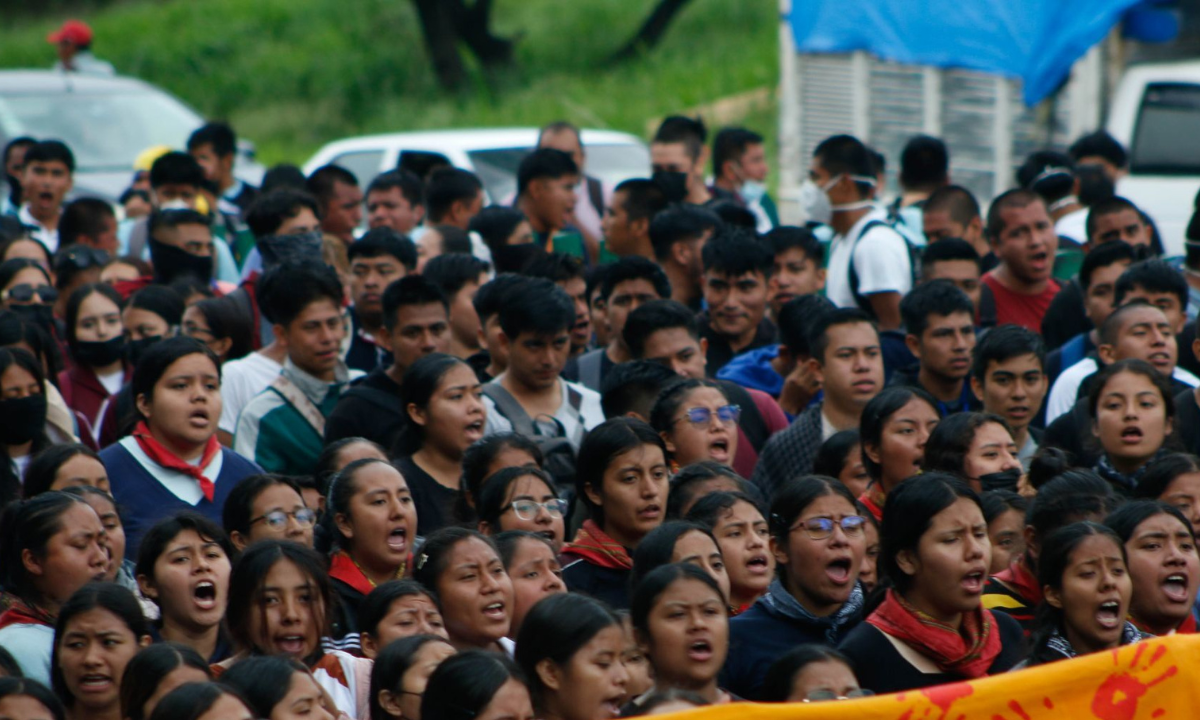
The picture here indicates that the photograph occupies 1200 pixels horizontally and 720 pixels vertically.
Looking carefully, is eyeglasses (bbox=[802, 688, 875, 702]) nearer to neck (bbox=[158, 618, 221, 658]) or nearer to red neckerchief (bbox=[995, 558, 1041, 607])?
red neckerchief (bbox=[995, 558, 1041, 607])

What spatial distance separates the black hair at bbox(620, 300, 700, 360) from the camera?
710 centimetres

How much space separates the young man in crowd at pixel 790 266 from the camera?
27.5ft

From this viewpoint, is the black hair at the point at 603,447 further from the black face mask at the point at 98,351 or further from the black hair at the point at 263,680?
the black face mask at the point at 98,351

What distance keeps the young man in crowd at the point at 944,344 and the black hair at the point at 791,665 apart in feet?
9.12

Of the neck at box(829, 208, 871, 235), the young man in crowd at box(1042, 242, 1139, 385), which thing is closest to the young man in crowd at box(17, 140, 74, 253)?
the neck at box(829, 208, 871, 235)

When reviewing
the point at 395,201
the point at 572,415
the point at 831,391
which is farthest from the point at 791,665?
the point at 395,201

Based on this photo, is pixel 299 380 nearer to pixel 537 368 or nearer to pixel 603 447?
pixel 537 368

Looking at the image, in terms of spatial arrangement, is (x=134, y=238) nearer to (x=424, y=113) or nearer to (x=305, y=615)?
(x=305, y=615)

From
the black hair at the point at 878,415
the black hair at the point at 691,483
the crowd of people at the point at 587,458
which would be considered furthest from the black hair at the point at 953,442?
the black hair at the point at 691,483

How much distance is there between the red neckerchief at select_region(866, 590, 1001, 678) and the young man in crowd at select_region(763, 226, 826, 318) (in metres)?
3.49

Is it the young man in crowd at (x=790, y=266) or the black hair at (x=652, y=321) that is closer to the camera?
the black hair at (x=652, y=321)

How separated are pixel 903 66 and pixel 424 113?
29.7 ft

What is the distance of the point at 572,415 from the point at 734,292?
1264mm

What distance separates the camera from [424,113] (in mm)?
23031
